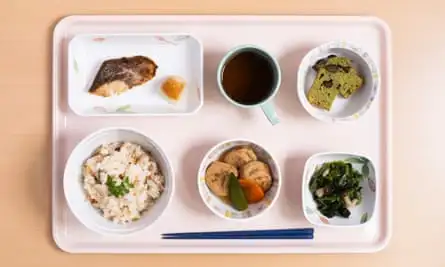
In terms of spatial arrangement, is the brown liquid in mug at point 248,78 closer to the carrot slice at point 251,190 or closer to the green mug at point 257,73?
the green mug at point 257,73

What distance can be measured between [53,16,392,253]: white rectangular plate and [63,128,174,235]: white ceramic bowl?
0.12 feet

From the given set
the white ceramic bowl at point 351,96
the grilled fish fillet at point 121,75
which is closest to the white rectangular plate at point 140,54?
the grilled fish fillet at point 121,75

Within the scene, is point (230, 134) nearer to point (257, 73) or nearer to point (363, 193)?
point (257, 73)

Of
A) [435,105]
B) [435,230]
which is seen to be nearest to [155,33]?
[435,105]

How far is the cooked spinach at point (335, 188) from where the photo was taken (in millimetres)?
1239

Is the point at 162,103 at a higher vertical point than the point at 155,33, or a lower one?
lower

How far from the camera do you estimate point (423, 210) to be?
1287 mm

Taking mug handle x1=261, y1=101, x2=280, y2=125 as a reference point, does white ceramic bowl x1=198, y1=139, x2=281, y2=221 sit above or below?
below

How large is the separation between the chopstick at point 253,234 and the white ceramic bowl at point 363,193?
0.18 ft

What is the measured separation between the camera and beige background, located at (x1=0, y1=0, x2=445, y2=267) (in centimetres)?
127

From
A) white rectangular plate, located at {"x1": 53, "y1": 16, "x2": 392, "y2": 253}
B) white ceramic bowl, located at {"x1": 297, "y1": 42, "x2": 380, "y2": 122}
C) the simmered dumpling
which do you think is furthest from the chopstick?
white ceramic bowl, located at {"x1": 297, "y1": 42, "x2": 380, "y2": 122}

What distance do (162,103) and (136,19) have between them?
19 centimetres

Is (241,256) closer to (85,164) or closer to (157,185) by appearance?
(157,185)

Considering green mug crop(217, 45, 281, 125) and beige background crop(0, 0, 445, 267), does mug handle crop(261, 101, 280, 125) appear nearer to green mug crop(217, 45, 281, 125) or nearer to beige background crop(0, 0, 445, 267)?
green mug crop(217, 45, 281, 125)
